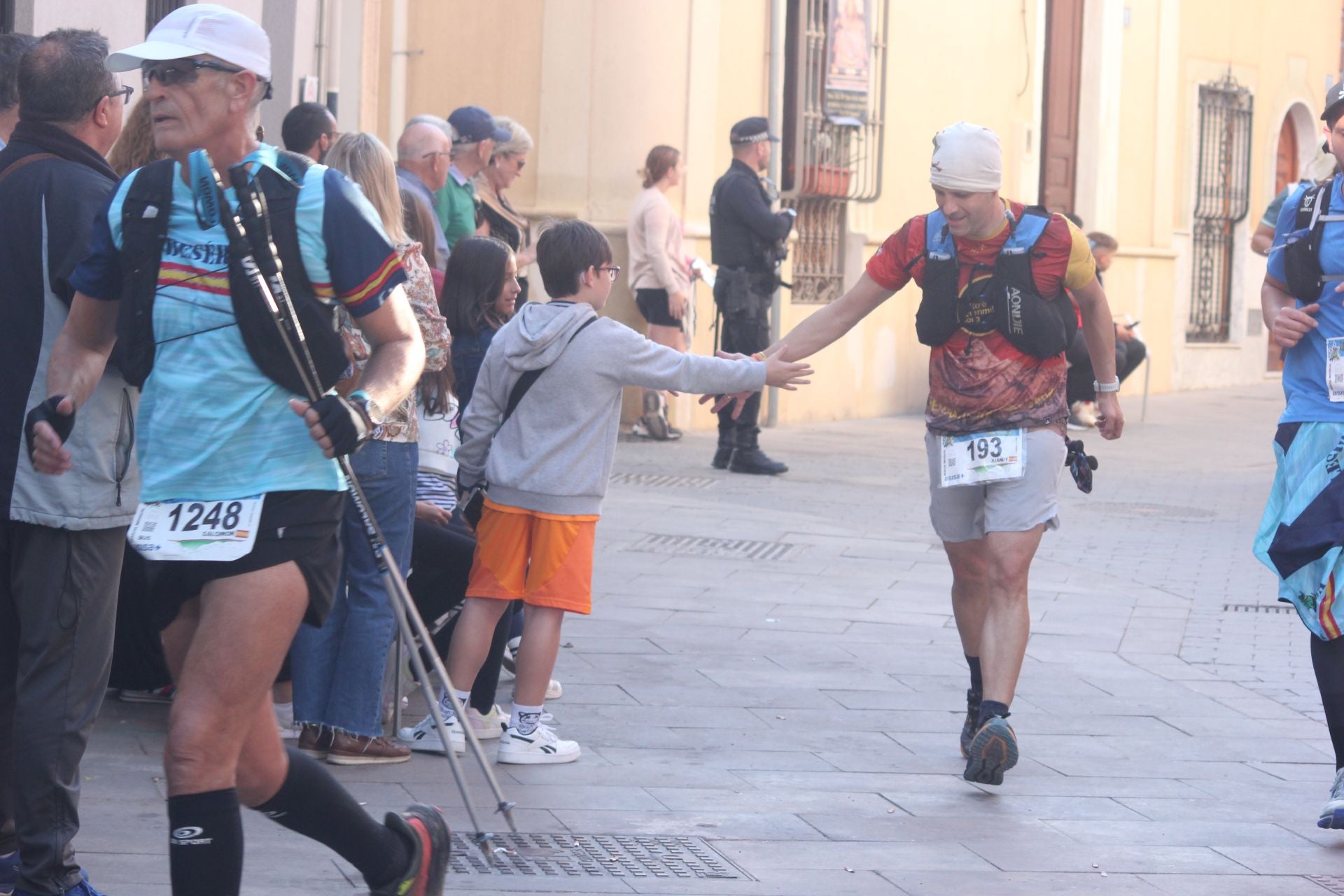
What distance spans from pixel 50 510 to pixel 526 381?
5.80ft

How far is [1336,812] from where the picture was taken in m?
5.04

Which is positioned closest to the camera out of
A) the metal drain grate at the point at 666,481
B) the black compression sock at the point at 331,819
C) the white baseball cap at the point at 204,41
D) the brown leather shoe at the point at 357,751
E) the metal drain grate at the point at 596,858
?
the white baseball cap at the point at 204,41

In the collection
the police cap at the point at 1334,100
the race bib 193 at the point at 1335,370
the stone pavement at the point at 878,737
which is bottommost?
the stone pavement at the point at 878,737

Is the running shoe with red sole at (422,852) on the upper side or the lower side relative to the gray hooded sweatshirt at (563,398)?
lower

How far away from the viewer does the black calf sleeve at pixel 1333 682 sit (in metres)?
5.26

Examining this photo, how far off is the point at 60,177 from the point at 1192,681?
4.74 meters

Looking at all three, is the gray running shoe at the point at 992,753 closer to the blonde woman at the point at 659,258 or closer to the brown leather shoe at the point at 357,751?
the brown leather shoe at the point at 357,751

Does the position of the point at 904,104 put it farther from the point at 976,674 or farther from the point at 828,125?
the point at 976,674

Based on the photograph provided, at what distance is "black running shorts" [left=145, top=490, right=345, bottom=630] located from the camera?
3512 millimetres

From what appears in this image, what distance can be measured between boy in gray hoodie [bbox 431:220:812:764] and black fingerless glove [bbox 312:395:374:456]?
6.79 feet

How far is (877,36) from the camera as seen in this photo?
17.0m

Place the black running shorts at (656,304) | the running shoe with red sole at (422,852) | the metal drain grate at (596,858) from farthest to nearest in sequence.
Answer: the black running shorts at (656,304), the metal drain grate at (596,858), the running shoe with red sole at (422,852)

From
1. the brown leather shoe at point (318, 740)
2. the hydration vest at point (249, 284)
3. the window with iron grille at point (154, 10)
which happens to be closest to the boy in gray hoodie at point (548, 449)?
the brown leather shoe at point (318, 740)

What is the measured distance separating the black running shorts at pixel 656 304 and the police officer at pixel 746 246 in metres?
0.84
